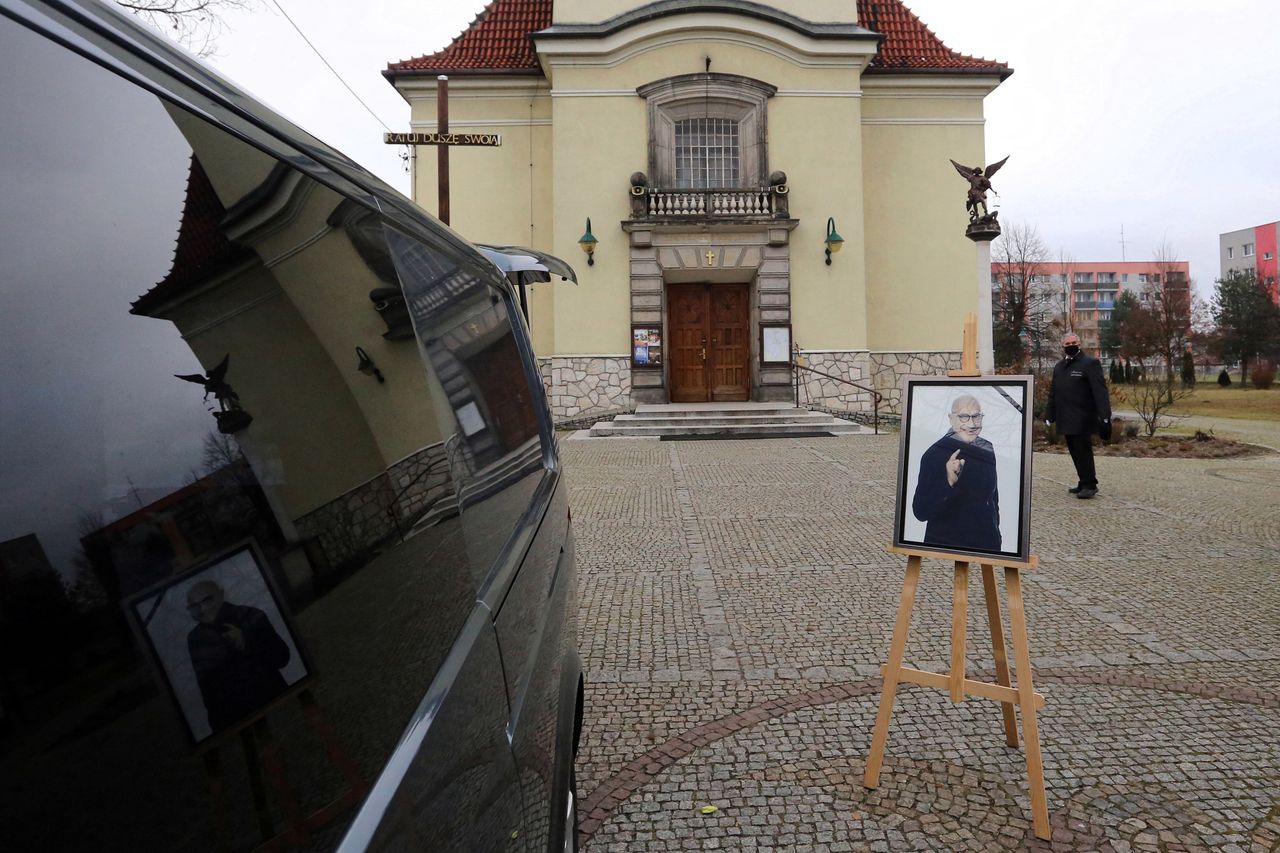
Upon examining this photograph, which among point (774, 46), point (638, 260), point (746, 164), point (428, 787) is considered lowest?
point (428, 787)

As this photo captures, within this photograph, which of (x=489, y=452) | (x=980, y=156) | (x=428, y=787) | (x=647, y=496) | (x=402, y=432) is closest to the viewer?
(x=428, y=787)

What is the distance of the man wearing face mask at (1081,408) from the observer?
375 inches

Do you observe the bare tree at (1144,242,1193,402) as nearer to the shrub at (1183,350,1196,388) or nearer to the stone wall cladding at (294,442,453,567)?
the shrub at (1183,350,1196,388)

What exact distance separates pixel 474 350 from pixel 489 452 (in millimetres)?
257

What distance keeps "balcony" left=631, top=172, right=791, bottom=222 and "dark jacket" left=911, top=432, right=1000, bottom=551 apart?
16.8 meters

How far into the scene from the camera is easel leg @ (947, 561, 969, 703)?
10.8ft

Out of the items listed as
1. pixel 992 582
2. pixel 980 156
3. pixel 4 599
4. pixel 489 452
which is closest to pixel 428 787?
pixel 4 599

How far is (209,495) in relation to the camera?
891mm

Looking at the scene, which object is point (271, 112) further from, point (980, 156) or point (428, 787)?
point (980, 156)

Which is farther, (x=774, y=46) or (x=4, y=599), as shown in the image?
(x=774, y=46)

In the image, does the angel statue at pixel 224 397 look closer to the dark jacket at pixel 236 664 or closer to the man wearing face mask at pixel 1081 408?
the dark jacket at pixel 236 664

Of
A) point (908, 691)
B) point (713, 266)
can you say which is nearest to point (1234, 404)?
point (713, 266)

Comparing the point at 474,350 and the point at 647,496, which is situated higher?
the point at 474,350

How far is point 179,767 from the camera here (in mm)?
737
